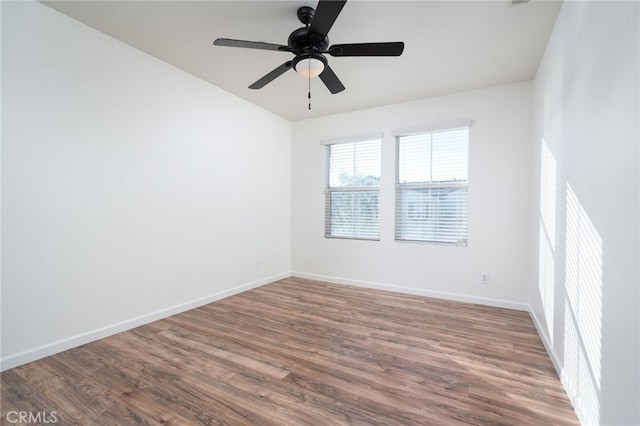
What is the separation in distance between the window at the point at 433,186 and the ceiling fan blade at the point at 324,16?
236 centimetres

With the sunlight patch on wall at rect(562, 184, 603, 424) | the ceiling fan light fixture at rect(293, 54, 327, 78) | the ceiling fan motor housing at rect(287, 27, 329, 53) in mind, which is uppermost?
the ceiling fan motor housing at rect(287, 27, 329, 53)

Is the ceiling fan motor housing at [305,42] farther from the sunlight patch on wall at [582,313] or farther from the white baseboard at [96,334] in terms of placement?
the white baseboard at [96,334]

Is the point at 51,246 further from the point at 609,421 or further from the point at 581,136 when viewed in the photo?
the point at 581,136

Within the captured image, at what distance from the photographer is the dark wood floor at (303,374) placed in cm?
157

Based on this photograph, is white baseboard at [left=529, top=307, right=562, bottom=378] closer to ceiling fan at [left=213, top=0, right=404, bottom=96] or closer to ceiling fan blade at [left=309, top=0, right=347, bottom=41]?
ceiling fan at [left=213, top=0, right=404, bottom=96]

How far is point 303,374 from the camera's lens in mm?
1950

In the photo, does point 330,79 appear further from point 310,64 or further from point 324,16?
point 324,16

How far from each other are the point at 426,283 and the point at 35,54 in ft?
14.7

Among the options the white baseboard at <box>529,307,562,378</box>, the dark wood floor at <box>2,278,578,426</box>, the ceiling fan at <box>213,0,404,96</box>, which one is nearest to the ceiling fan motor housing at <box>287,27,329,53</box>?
the ceiling fan at <box>213,0,404,96</box>

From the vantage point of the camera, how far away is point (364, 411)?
5.21ft

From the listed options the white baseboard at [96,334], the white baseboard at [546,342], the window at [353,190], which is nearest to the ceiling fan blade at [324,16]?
the window at [353,190]

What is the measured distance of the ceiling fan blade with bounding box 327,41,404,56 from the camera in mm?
1949

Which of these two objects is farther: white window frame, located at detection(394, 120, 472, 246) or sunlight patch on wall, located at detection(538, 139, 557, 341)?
white window frame, located at detection(394, 120, 472, 246)

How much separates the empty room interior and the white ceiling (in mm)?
23
